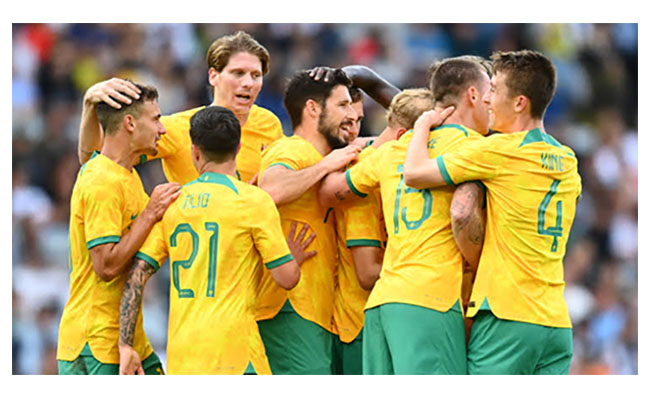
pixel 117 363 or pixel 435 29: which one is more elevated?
pixel 435 29

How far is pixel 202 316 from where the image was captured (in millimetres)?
5805

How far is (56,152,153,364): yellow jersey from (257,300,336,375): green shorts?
33.6 inches

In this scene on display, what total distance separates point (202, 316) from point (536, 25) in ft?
38.6

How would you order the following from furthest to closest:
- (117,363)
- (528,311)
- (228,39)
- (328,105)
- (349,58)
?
1. (349,58)
2. (228,39)
3. (328,105)
4. (117,363)
5. (528,311)

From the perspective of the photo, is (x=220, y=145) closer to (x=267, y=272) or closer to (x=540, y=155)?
(x=267, y=272)

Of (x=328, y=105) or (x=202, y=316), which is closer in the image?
(x=202, y=316)

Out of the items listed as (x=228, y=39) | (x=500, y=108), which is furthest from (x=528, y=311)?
(x=228, y=39)

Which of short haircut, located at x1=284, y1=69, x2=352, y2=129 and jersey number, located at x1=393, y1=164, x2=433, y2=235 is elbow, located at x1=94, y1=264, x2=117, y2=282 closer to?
short haircut, located at x1=284, y1=69, x2=352, y2=129

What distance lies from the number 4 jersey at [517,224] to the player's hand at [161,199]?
1.71 metres

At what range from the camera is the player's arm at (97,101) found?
6.46 meters

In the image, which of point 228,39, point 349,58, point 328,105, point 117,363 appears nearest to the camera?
point 117,363

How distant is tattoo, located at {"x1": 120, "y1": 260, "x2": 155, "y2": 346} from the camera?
20.0 feet

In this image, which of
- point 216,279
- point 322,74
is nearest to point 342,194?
point 322,74

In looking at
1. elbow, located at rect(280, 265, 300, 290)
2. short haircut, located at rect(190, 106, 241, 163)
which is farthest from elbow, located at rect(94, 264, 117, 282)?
elbow, located at rect(280, 265, 300, 290)
